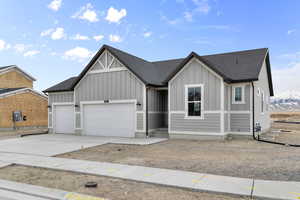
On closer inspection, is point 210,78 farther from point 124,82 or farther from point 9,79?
point 9,79

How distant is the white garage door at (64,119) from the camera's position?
18078mm

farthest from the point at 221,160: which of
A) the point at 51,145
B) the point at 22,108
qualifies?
the point at 22,108

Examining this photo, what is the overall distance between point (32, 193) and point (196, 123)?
32.8ft

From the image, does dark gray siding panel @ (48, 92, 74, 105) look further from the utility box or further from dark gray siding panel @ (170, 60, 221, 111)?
dark gray siding panel @ (170, 60, 221, 111)

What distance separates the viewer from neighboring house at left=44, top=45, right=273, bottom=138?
13133 millimetres

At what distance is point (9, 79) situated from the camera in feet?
97.9

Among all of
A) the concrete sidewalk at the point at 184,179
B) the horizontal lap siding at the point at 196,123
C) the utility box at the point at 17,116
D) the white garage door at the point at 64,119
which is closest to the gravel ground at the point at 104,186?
the concrete sidewalk at the point at 184,179

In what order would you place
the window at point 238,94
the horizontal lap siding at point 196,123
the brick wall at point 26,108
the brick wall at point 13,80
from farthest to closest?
the brick wall at point 13,80, the brick wall at point 26,108, the window at point 238,94, the horizontal lap siding at point 196,123

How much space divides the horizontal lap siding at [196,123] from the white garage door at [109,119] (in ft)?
9.87

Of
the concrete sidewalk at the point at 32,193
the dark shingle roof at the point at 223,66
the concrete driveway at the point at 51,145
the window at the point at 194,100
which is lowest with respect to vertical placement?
the concrete driveway at the point at 51,145

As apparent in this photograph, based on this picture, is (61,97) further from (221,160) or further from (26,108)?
(221,160)

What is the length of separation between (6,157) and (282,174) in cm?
1007

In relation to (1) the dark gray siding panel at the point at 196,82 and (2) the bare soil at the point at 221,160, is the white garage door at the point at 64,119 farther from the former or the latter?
(1) the dark gray siding panel at the point at 196,82

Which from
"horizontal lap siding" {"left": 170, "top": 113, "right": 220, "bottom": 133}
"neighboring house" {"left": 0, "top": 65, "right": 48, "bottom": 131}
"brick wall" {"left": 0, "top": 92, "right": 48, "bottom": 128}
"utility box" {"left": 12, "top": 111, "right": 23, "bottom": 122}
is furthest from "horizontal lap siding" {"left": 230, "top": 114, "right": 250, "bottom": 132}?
"brick wall" {"left": 0, "top": 92, "right": 48, "bottom": 128}
